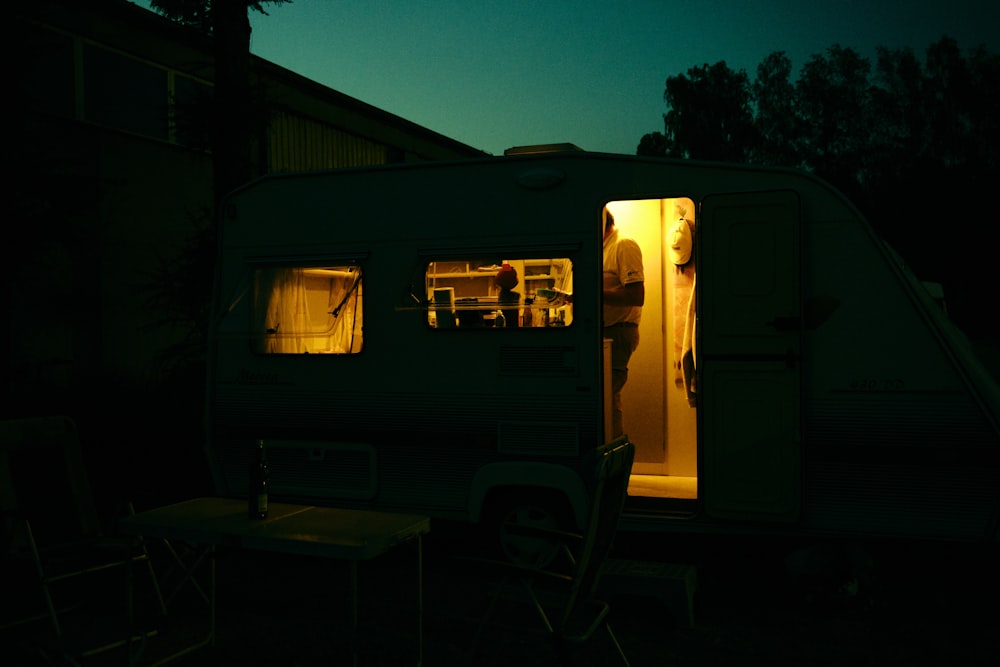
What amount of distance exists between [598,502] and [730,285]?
2360 mm

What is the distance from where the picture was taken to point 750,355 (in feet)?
17.8

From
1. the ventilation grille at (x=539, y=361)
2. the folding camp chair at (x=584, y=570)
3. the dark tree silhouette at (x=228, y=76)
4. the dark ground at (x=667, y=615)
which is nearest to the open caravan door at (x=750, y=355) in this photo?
the dark ground at (x=667, y=615)

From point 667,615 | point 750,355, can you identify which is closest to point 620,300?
point 750,355

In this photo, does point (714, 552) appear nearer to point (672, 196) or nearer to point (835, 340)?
point (835, 340)

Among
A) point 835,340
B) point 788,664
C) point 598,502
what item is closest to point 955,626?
point 788,664

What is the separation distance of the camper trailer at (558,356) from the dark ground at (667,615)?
18.6 inches

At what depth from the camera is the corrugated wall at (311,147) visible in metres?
15.3

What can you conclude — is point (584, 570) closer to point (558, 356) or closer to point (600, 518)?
point (600, 518)

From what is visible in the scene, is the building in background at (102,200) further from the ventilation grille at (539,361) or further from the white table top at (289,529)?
the white table top at (289,529)

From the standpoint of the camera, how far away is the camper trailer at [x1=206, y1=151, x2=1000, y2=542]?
5148 millimetres

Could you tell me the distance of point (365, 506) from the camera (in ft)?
20.2

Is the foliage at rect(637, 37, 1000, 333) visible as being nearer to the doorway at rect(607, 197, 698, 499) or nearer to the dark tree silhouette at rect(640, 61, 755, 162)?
the dark tree silhouette at rect(640, 61, 755, 162)

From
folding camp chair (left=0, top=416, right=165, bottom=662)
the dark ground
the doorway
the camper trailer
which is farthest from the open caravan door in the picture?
folding camp chair (left=0, top=416, right=165, bottom=662)

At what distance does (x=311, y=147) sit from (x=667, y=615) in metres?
12.9
